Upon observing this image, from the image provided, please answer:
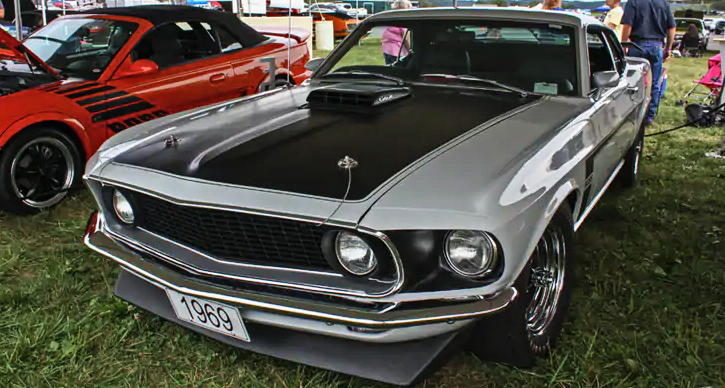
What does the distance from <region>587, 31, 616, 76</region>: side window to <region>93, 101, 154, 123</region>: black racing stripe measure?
3.12 meters

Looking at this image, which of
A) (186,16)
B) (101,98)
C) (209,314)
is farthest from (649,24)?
(209,314)

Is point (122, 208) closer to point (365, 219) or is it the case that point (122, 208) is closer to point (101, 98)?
point (365, 219)

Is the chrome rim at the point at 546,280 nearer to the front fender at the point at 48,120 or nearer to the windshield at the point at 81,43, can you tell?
the front fender at the point at 48,120

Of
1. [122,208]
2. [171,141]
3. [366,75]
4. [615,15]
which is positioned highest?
[615,15]

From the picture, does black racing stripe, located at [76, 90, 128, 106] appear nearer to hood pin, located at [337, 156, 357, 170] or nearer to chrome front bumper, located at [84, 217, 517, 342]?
chrome front bumper, located at [84, 217, 517, 342]

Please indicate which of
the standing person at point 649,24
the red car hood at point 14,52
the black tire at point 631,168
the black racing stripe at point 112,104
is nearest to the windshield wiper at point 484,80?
the black tire at point 631,168

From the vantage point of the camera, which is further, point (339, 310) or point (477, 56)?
point (477, 56)

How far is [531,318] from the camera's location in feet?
7.63

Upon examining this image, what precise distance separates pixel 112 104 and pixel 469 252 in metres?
3.37

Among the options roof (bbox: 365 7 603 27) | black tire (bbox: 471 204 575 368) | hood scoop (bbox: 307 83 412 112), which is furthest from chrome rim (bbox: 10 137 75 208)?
black tire (bbox: 471 204 575 368)

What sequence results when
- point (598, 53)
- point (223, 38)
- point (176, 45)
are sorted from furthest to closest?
point (223, 38) < point (176, 45) < point (598, 53)

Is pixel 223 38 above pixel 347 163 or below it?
above

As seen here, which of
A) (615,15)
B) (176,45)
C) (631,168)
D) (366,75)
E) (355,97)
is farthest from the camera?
(615,15)

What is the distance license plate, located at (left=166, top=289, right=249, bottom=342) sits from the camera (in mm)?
2012
